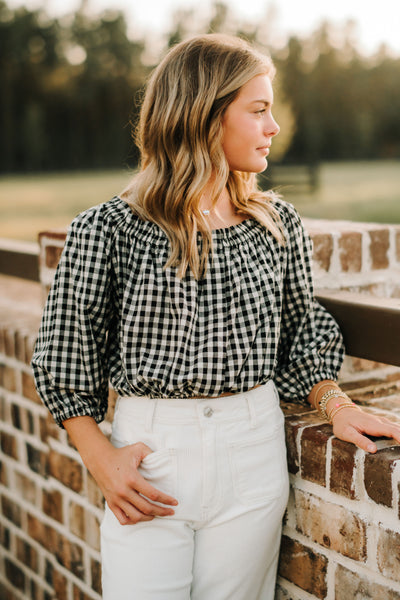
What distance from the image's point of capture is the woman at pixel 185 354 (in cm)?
148

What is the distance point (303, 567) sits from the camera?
162 cm

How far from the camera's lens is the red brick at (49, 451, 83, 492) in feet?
7.36

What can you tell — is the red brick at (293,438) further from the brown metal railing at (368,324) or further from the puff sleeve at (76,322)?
the puff sleeve at (76,322)

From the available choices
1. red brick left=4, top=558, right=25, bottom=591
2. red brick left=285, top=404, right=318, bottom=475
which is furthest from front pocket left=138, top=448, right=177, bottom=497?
red brick left=4, top=558, right=25, bottom=591

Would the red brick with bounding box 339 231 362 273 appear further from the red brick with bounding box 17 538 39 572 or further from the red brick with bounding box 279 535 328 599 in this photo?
the red brick with bounding box 17 538 39 572

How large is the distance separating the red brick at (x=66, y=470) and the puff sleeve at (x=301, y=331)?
2.83 ft

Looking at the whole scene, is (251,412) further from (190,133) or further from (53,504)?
(53,504)

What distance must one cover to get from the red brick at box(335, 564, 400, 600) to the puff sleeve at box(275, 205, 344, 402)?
1.40 feet

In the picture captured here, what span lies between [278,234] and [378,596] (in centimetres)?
83

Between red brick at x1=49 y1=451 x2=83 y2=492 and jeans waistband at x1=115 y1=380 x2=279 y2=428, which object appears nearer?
jeans waistband at x1=115 y1=380 x2=279 y2=428

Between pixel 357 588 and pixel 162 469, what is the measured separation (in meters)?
0.49

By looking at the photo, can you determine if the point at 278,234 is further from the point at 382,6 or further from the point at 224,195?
the point at 382,6

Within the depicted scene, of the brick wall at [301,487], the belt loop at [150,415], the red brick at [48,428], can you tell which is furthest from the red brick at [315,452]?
the red brick at [48,428]

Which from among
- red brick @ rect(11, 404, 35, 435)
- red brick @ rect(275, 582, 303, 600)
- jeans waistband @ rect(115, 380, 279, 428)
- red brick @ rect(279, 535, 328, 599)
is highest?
jeans waistband @ rect(115, 380, 279, 428)
